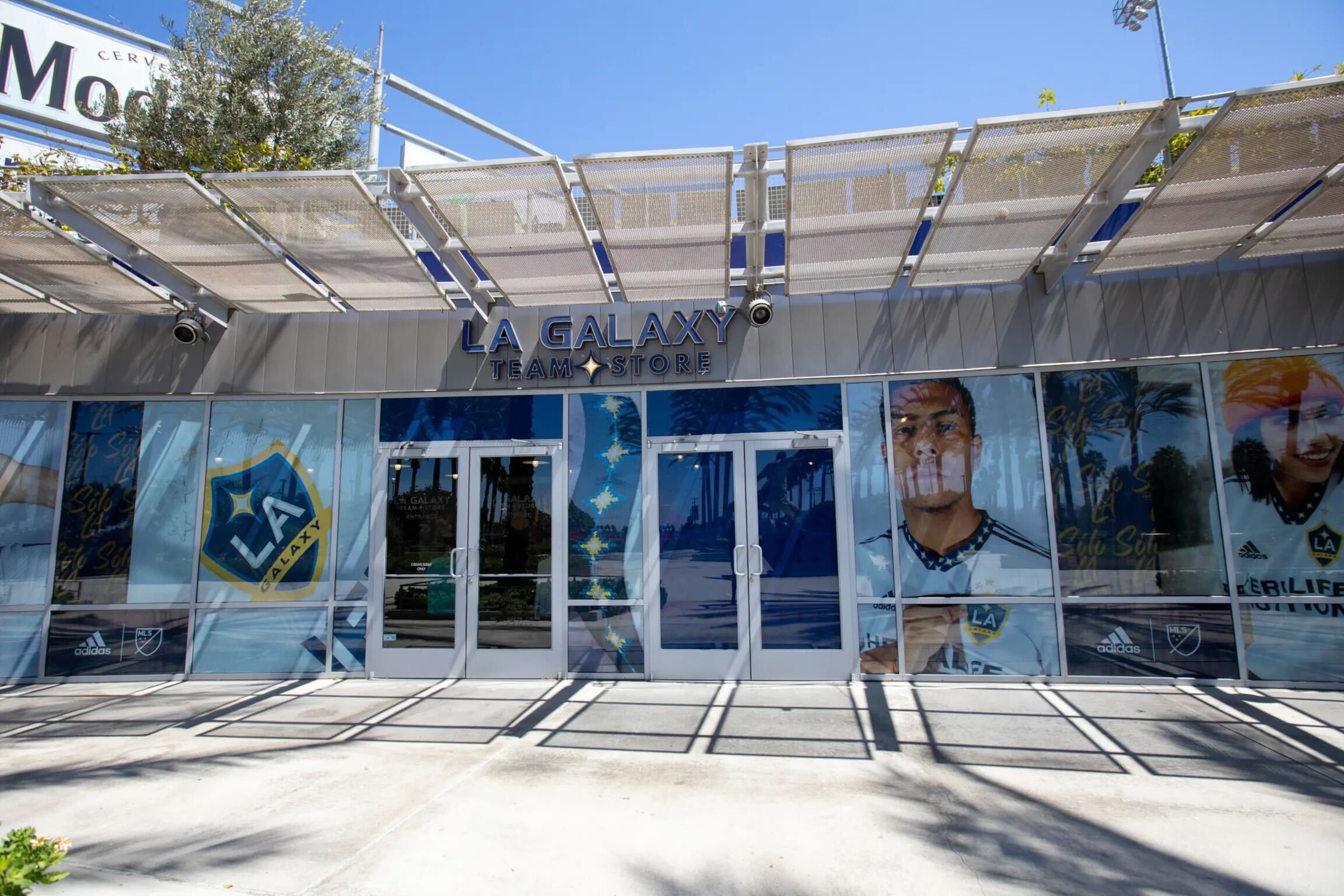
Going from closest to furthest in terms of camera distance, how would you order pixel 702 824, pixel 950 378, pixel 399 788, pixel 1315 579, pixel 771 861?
pixel 771 861, pixel 702 824, pixel 399 788, pixel 1315 579, pixel 950 378

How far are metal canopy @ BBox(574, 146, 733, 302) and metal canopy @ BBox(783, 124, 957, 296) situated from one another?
0.56m

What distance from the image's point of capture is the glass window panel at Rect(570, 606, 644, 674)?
715 cm

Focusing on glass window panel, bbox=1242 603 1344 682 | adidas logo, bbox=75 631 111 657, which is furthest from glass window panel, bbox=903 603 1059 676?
adidas logo, bbox=75 631 111 657

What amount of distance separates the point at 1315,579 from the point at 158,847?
8871 millimetres

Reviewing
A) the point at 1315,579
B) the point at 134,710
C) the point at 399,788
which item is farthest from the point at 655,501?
the point at 1315,579

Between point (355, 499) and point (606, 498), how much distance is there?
8.71 ft

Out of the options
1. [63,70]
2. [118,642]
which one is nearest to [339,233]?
[118,642]

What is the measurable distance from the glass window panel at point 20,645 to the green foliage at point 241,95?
5.24 meters

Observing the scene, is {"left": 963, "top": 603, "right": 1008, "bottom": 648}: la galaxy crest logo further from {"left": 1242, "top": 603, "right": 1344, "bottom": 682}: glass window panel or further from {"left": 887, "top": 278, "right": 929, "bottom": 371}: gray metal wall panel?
{"left": 887, "top": 278, "right": 929, "bottom": 371}: gray metal wall panel

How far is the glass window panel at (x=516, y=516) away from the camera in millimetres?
7332

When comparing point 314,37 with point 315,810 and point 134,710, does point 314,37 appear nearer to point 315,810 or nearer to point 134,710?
point 134,710

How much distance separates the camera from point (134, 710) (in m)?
6.21

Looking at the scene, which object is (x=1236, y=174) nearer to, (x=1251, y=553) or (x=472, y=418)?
(x=1251, y=553)

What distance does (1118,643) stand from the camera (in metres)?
6.71
